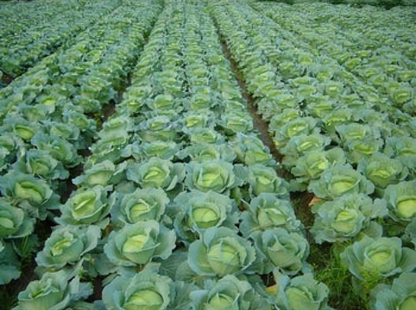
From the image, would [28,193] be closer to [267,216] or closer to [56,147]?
[56,147]

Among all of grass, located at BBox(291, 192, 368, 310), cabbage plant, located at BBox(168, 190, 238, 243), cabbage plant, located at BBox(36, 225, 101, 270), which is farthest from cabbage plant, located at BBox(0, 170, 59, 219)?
grass, located at BBox(291, 192, 368, 310)

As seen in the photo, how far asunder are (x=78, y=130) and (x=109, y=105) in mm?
2083

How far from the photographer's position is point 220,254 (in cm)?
218

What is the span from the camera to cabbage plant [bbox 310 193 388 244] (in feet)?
8.57

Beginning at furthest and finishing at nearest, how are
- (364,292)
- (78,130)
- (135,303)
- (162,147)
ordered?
1. (78,130)
2. (162,147)
3. (364,292)
4. (135,303)

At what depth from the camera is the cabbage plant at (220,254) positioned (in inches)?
86.2

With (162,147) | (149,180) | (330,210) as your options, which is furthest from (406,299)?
(162,147)

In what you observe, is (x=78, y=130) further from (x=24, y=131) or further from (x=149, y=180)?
(x=149, y=180)

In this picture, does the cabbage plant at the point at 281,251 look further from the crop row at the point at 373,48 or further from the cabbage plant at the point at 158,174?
the crop row at the point at 373,48

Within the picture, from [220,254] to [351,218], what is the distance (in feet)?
3.35

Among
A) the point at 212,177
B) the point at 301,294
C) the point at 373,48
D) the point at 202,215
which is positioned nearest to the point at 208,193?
the point at 202,215

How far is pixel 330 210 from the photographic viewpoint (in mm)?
2764

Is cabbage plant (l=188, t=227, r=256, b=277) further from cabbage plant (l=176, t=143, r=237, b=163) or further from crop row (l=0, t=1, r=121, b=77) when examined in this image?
crop row (l=0, t=1, r=121, b=77)

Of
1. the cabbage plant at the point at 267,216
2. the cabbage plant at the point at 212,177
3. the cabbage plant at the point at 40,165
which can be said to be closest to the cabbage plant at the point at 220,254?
the cabbage plant at the point at 267,216
